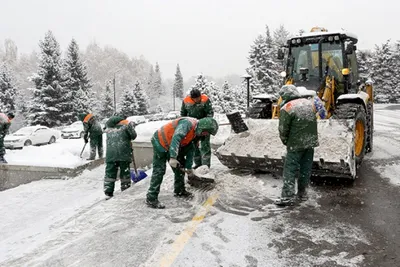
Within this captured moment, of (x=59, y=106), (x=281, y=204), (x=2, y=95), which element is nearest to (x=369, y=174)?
(x=281, y=204)

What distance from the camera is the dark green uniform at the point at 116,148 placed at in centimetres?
662

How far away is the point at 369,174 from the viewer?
6598 millimetres

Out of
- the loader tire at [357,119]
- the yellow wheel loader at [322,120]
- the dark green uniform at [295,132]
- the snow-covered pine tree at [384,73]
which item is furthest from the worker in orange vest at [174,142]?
the snow-covered pine tree at [384,73]

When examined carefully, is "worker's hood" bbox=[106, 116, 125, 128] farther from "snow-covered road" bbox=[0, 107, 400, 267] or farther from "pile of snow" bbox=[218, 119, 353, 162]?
"pile of snow" bbox=[218, 119, 353, 162]

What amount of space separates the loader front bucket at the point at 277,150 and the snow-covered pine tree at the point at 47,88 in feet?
102

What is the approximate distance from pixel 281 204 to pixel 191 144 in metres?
1.53

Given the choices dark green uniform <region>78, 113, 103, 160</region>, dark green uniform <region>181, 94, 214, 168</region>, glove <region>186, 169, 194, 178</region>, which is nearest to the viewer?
glove <region>186, 169, 194, 178</region>

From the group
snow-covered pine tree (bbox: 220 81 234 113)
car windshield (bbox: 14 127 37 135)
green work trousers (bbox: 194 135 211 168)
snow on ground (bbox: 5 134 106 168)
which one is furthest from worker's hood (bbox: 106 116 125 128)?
snow-covered pine tree (bbox: 220 81 234 113)

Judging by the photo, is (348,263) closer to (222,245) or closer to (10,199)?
(222,245)

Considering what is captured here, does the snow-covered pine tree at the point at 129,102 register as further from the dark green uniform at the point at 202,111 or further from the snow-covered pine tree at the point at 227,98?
the dark green uniform at the point at 202,111

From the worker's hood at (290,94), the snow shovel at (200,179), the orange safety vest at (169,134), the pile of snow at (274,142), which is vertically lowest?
the snow shovel at (200,179)

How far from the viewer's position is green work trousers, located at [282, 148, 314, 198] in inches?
191

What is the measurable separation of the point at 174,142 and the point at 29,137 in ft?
56.5

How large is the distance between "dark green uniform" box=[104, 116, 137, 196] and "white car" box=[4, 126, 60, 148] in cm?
1400
